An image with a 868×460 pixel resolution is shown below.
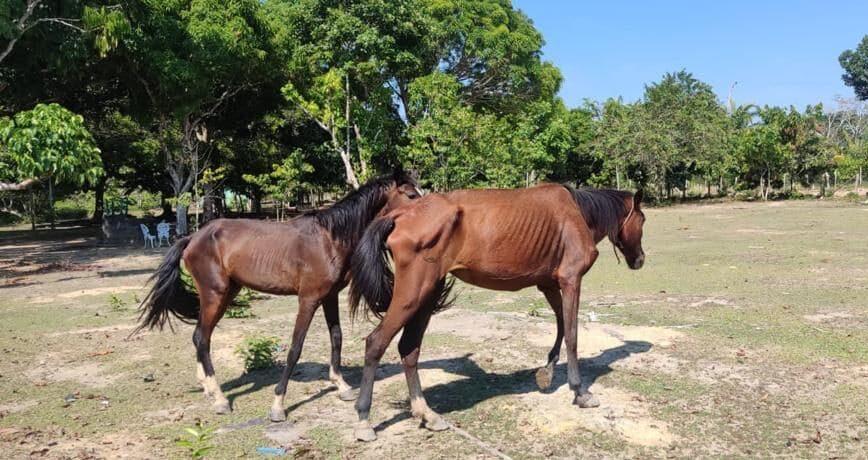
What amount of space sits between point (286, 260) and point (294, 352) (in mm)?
872

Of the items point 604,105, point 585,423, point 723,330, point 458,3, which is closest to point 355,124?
point 458,3

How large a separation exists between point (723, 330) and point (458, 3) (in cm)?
2656

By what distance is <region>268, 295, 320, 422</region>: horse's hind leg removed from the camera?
521 centimetres

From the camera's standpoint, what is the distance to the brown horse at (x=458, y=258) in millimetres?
4887

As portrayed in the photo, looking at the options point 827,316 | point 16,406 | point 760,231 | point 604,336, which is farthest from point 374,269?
point 760,231

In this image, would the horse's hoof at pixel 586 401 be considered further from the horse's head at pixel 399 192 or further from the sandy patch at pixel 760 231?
the sandy patch at pixel 760 231

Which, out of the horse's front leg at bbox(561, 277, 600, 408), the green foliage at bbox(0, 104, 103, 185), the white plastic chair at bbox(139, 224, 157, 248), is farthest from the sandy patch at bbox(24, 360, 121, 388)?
the white plastic chair at bbox(139, 224, 157, 248)

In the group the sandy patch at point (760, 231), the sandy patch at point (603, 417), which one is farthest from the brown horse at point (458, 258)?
the sandy patch at point (760, 231)

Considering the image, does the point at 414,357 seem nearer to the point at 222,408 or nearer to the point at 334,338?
the point at 334,338

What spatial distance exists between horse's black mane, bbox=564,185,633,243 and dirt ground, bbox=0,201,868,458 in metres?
1.54

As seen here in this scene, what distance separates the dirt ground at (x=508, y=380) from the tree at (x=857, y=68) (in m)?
80.9

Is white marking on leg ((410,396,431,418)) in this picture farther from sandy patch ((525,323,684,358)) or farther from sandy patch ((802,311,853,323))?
sandy patch ((802,311,853,323))

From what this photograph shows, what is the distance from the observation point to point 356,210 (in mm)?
5609

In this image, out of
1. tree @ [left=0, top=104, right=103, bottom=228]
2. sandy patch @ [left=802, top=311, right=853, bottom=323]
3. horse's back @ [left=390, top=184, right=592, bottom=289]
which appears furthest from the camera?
tree @ [left=0, top=104, right=103, bottom=228]
